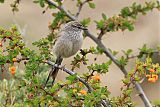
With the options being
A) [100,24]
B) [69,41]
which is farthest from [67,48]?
[100,24]

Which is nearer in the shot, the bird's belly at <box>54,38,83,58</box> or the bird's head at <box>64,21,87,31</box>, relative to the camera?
the bird's belly at <box>54,38,83,58</box>

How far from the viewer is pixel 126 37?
874 inches

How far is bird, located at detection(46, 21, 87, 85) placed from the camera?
294 inches

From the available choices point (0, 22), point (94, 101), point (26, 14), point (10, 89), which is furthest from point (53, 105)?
point (26, 14)

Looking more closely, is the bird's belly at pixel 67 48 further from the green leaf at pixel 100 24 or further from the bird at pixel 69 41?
the green leaf at pixel 100 24

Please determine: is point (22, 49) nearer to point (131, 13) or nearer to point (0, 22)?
point (131, 13)

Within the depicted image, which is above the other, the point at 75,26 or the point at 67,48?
the point at 75,26

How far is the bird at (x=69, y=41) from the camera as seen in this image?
7477 mm

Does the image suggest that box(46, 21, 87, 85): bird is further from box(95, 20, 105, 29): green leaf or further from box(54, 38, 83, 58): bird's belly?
box(95, 20, 105, 29): green leaf

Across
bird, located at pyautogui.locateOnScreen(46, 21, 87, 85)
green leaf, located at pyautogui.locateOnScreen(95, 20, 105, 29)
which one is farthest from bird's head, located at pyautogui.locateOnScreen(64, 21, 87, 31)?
green leaf, located at pyautogui.locateOnScreen(95, 20, 105, 29)

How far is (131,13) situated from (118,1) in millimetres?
18133

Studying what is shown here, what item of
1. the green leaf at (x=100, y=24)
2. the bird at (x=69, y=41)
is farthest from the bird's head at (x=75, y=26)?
the green leaf at (x=100, y=24)

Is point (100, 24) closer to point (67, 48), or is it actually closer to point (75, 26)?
point (75, 26)

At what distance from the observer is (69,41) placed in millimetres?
7598
